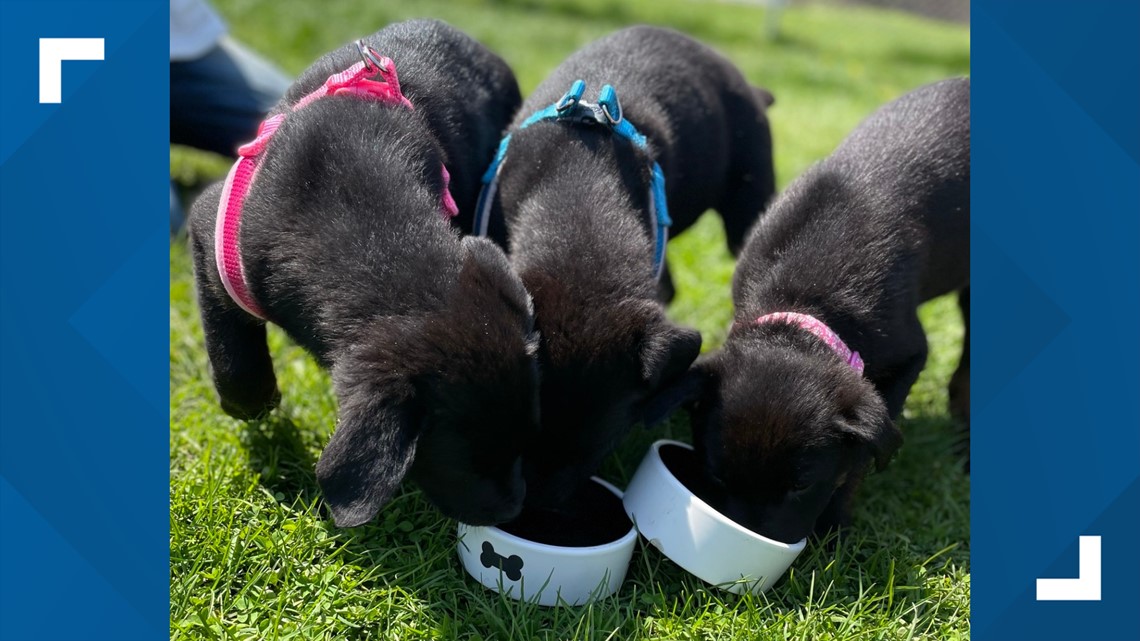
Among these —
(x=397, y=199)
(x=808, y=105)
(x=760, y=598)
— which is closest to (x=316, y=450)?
(x=397, y=199)

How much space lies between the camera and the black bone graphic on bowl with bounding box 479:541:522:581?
3.03 meters

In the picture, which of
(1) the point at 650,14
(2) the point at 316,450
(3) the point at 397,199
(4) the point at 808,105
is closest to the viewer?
(3) the point at 397,199

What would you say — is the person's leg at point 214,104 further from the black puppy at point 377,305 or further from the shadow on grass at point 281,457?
the shadow on grass at point 281,457

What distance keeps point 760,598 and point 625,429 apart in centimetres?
65

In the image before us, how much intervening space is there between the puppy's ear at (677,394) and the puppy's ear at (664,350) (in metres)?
0.03

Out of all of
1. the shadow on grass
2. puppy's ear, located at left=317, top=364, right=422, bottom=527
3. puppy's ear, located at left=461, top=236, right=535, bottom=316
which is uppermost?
puppy's ear, located at left=461, top=236, right=535, bottom=316

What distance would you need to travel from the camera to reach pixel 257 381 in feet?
11.5

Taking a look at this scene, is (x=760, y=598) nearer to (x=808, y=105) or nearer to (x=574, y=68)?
(x=574, y=68)

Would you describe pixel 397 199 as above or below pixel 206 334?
above

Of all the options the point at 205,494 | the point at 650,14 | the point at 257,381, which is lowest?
the point at 650,14

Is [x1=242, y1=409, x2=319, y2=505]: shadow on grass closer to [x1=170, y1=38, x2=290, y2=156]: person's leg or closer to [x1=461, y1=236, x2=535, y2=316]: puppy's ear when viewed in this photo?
[x1=461, y1=236, x2=535, y2=316]: puppy's ear
